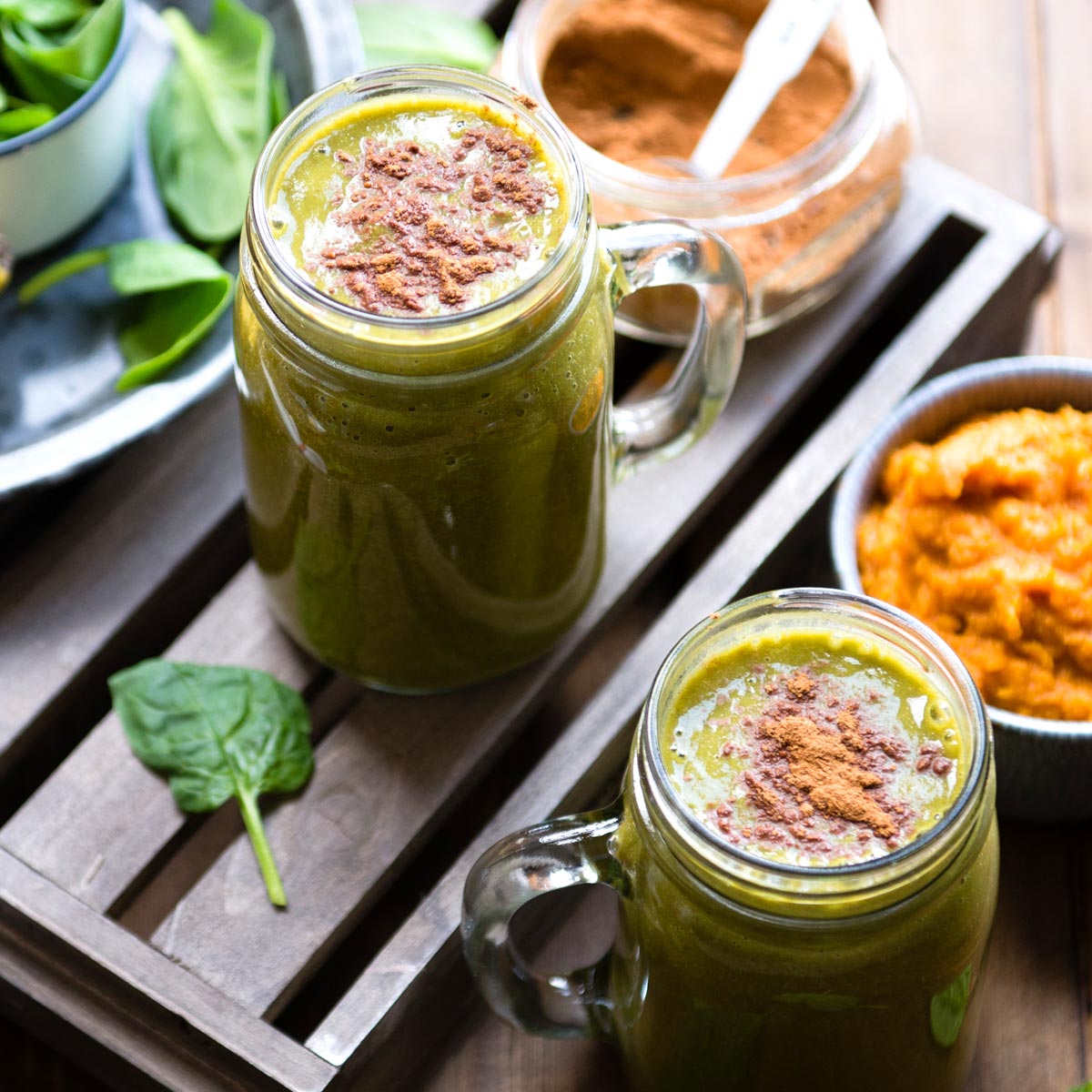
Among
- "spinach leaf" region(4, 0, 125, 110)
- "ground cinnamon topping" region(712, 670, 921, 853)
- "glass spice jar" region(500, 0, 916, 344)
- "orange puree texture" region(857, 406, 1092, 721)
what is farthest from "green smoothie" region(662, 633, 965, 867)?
"spinach leaf" region(4, 0, 125, 110)

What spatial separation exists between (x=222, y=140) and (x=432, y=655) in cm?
49

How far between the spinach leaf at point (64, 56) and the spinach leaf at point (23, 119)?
0.02m

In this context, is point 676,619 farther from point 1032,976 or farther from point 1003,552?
point 1032,976

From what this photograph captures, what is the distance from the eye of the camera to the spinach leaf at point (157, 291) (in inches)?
49.5

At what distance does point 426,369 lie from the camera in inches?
36.6

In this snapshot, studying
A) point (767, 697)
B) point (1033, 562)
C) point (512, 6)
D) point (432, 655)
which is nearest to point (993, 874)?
point (767, 697)

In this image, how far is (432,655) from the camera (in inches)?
45.4

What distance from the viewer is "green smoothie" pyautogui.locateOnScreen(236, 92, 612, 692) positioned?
0.94 metres

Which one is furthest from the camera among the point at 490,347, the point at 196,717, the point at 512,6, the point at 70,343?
the point at 512,6

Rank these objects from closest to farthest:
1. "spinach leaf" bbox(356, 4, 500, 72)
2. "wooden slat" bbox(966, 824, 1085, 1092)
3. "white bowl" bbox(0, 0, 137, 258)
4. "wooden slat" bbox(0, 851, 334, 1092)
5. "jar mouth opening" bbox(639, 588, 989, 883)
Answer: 1. "jar mouth opening" bbox(639, 588, 989, 883)
2. "wooden slat" bbox(0, 851, 334, 1092)
3. "wooden slat" bbox(966, 824, 1085, 1092)
4. "white bowl" bbox(0, 0, 137, 258)
5. "spinach leaf" bbox(356, 4, 500, 72)

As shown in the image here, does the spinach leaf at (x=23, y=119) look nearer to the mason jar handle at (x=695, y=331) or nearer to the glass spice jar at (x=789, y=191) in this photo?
the glass spice jar at (x=789, y=191)

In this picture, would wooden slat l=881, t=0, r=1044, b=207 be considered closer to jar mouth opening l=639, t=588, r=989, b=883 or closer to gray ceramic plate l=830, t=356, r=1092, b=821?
gray ceramic plate l=830, t=356, r=1092, b=821

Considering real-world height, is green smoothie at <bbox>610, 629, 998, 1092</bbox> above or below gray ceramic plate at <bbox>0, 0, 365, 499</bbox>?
above

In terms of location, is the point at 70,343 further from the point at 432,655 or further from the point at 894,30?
the point at 894,30
